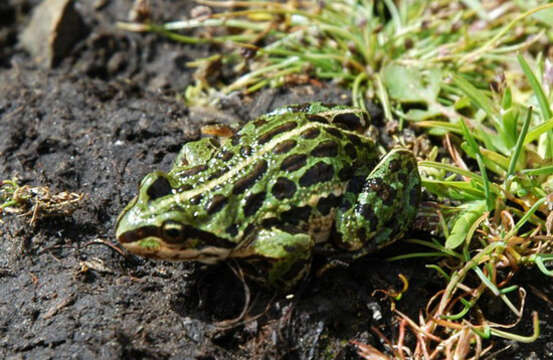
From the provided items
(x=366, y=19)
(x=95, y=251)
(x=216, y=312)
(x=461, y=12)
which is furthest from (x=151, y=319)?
(x=461, y=12)

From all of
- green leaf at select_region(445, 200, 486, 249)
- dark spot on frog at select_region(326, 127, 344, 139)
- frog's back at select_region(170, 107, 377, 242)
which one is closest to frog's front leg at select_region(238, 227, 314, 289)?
frog's back at select_region(170, 107, 377, 242)

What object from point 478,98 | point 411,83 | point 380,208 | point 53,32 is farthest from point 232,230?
point 53,32

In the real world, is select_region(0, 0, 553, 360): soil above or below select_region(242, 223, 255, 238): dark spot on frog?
below

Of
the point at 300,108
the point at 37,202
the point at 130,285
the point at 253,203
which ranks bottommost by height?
the point at 130,285

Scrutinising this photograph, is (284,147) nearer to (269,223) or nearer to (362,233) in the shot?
(269,223)

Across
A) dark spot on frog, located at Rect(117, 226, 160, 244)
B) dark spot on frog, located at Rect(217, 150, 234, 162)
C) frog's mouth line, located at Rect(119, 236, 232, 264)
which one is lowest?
frog's mouth line, located at Rect(119, 236, 232, 264)

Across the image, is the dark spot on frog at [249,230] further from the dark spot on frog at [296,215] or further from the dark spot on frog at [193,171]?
the dark spot on frog at [193,171]

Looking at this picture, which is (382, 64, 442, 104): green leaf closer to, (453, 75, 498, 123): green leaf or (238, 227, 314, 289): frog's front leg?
(453, 75, 498, 123): green leaf
